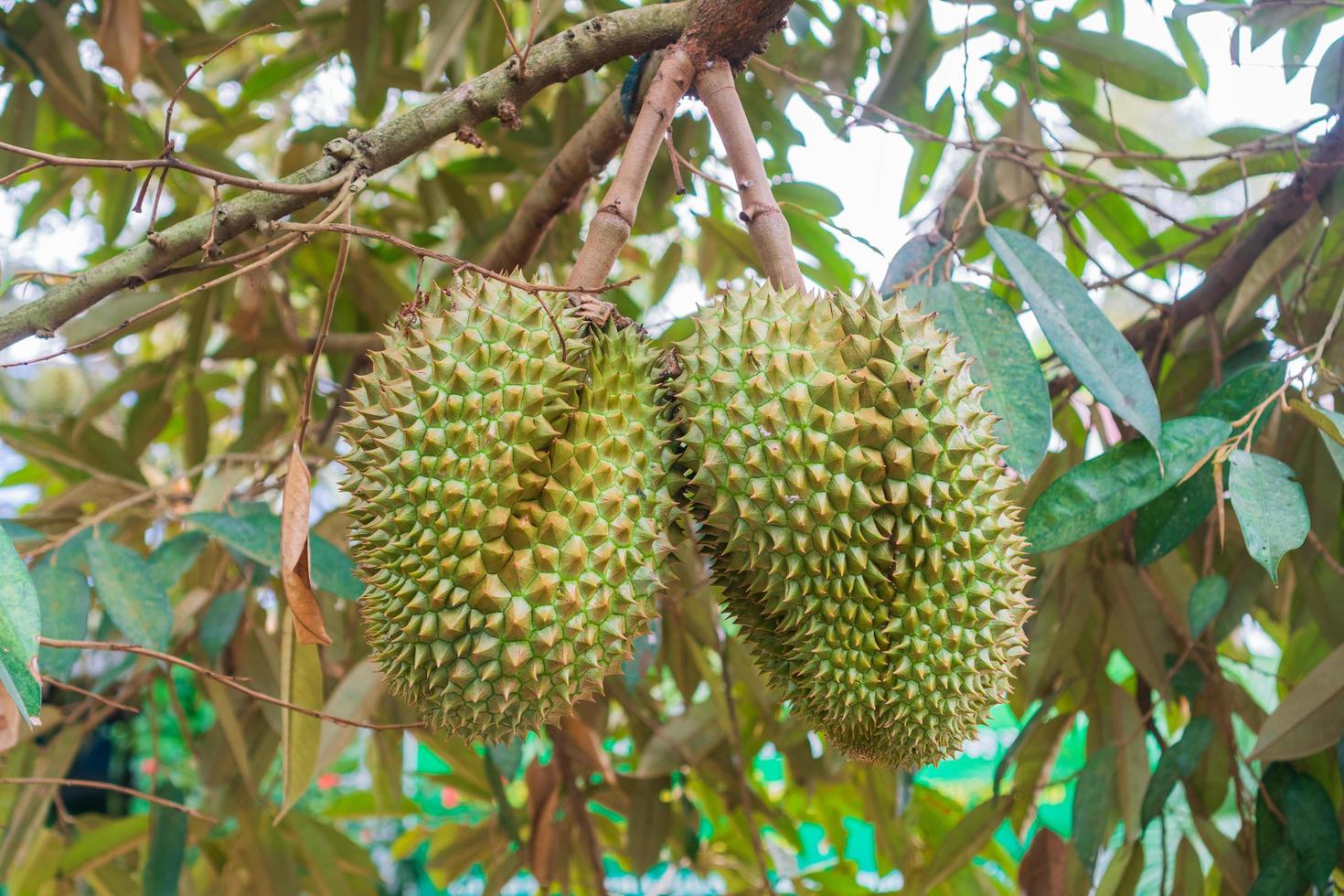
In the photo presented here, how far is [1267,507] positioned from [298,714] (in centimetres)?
98

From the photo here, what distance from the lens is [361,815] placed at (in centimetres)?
241

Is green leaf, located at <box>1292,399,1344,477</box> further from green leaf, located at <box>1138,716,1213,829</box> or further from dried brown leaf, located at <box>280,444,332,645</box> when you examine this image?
dried brown leaf, located at <box>280,444,332,645</box>

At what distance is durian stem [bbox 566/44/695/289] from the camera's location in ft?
Answer: 3.09

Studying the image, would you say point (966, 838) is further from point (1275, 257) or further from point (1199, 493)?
point (1275, 257)

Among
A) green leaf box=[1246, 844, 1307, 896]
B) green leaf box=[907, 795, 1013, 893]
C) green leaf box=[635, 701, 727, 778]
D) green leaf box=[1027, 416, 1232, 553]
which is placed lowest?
green leaf box=[1246, 844, 1307, 896]

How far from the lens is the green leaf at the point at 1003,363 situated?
2.99ft

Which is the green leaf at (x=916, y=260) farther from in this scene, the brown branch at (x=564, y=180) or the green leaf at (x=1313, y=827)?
the green leaf at (x=1313, y=827)

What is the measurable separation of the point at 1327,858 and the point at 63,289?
4.62ft

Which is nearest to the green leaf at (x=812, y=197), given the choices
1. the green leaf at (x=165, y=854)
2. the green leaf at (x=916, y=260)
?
the green leaf at (x=916, y=260)

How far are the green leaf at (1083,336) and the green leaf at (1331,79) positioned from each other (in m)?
0.47

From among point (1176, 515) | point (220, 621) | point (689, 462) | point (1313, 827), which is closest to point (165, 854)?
point (220, 621)

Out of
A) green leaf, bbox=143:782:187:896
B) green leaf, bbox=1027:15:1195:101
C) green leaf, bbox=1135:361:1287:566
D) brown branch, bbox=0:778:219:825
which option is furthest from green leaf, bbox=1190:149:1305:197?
green leaf, bbox=143:782:187:896

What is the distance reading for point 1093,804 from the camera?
1.37 meters

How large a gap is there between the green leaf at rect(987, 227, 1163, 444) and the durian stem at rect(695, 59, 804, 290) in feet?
0.76
